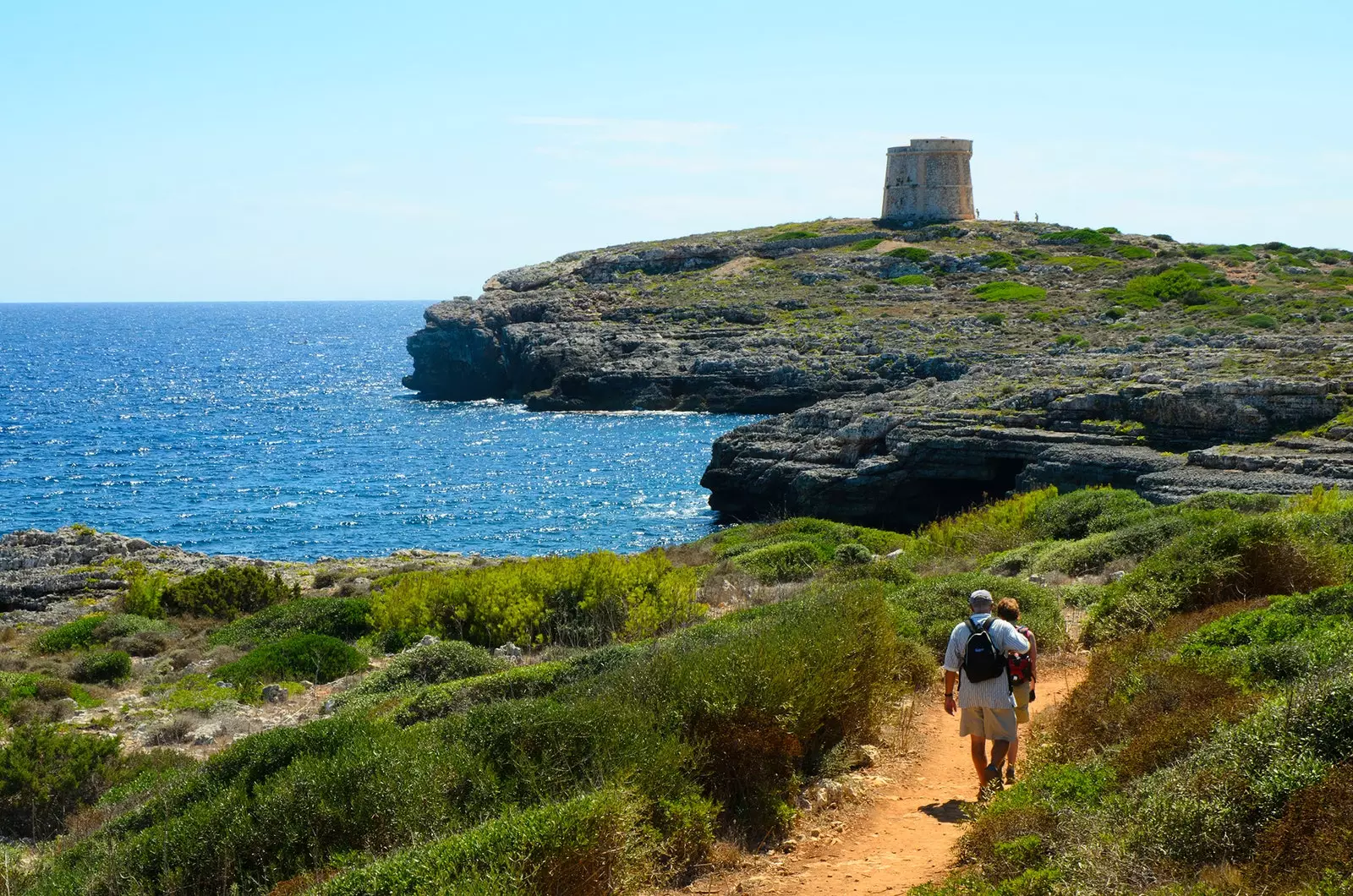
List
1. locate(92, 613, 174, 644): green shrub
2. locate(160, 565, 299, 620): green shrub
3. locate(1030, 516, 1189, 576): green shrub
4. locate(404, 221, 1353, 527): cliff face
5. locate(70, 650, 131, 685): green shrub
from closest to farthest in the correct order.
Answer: locate(70, 650, 131, 685): green shrub → locate(1030, 516, 1189, 576): green shrub → locate(92, 613, 174, 644): green shrub → locate(160, 565, 299, 620): green shrub → locate(404, 221, 1353, 527): cliff face

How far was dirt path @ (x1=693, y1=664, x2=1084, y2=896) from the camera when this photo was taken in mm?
7234

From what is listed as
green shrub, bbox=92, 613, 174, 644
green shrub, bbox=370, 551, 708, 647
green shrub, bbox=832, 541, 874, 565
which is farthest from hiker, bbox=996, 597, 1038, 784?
green shrub, bbox=92, 613, 174, 644

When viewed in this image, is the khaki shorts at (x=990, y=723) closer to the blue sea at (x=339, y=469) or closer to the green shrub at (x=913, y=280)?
the blue sea at (x=339, y=469)

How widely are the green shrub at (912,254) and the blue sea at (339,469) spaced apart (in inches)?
1076

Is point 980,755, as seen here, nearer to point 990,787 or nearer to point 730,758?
point 990,787

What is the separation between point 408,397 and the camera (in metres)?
91.2

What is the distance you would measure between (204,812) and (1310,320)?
63.6m

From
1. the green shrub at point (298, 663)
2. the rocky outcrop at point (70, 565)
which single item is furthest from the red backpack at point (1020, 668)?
the rocky outcrop at point (70, 565)

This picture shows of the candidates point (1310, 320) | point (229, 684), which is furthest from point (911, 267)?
point (229, 684)

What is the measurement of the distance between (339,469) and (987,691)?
54.1m

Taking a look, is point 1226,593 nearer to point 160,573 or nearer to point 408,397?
point 160,573

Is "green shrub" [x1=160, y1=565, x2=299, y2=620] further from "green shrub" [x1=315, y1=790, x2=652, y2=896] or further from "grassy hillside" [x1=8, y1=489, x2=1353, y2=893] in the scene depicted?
"green shrub" [x1=315, y1=790, x2=652, y2=896]

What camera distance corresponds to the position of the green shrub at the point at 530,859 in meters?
5.87

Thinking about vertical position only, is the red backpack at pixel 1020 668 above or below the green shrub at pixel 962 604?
above
